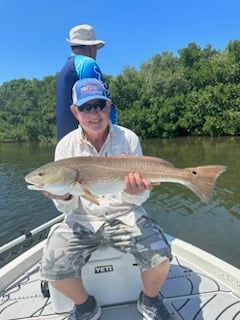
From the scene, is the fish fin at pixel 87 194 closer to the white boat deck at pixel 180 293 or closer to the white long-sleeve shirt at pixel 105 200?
the white long-sleeve shirt at pixel 105 200

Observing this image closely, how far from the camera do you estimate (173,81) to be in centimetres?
3841

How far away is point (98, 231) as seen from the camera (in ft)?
8.07

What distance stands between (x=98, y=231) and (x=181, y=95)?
36734 mm

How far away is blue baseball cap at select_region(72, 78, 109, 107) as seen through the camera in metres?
2.48

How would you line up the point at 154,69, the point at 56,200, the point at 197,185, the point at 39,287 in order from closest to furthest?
the point at 197,185 < the point at 56,200 < the point at 39,287 < the point at 154,69

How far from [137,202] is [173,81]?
37441 millimetres

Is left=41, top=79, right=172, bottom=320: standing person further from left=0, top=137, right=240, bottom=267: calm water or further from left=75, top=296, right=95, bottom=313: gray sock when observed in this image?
left=0, top=137, right=240, bottom=267: calm water

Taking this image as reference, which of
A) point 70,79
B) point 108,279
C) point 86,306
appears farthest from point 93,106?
point 86,306

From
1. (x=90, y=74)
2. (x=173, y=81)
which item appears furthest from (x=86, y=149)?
(x=173, y=81)

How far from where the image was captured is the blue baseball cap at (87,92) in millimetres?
2480

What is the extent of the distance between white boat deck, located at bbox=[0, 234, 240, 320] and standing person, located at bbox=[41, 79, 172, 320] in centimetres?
17

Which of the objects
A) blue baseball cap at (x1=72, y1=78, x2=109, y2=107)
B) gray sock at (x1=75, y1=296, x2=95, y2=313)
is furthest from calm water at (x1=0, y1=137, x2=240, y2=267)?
blue baseball cap at (x1=72, y1=78, x2=109, y2=107)

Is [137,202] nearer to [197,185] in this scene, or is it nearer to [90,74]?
[197,185]

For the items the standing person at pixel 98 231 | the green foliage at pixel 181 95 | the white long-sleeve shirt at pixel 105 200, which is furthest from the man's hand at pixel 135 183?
the green foliage at pixel 181 95
